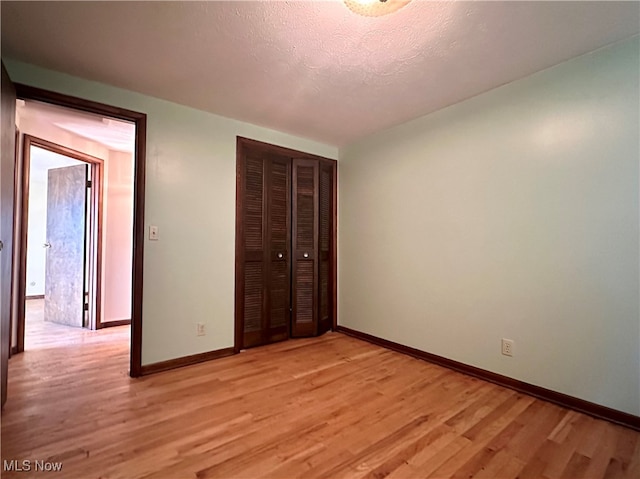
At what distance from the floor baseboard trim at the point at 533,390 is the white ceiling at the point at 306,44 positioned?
215cm

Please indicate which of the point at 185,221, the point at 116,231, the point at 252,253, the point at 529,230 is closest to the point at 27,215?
the point at 116,231

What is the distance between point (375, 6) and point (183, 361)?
277 cm

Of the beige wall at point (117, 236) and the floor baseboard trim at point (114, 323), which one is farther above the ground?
the beige wall at point (117, 236)

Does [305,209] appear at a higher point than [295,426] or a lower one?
higher

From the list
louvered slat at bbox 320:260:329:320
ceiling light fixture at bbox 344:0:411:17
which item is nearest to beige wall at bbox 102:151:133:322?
louvered slat at bbox 320:260:329:320

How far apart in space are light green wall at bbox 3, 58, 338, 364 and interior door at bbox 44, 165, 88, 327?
80.5 inches

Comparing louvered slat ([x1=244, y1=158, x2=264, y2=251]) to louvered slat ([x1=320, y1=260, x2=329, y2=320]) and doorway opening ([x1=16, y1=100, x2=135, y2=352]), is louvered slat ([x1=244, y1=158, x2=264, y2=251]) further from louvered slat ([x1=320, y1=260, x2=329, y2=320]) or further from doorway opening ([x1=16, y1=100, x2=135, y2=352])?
doorway opening ([x1=16, y1=100, x2=135, y2=352])

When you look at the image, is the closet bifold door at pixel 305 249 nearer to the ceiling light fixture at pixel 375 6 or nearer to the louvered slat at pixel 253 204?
the louvered slat at pixel 253 204

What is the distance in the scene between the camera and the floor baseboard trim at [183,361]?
2381mm

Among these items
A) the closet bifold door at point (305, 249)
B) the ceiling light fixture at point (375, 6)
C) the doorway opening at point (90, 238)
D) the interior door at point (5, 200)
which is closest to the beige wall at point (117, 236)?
the doorway opening at point (90, 238)

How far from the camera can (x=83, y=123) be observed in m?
3.00

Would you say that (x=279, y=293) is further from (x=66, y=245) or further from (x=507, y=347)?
(x=66, y=245)
